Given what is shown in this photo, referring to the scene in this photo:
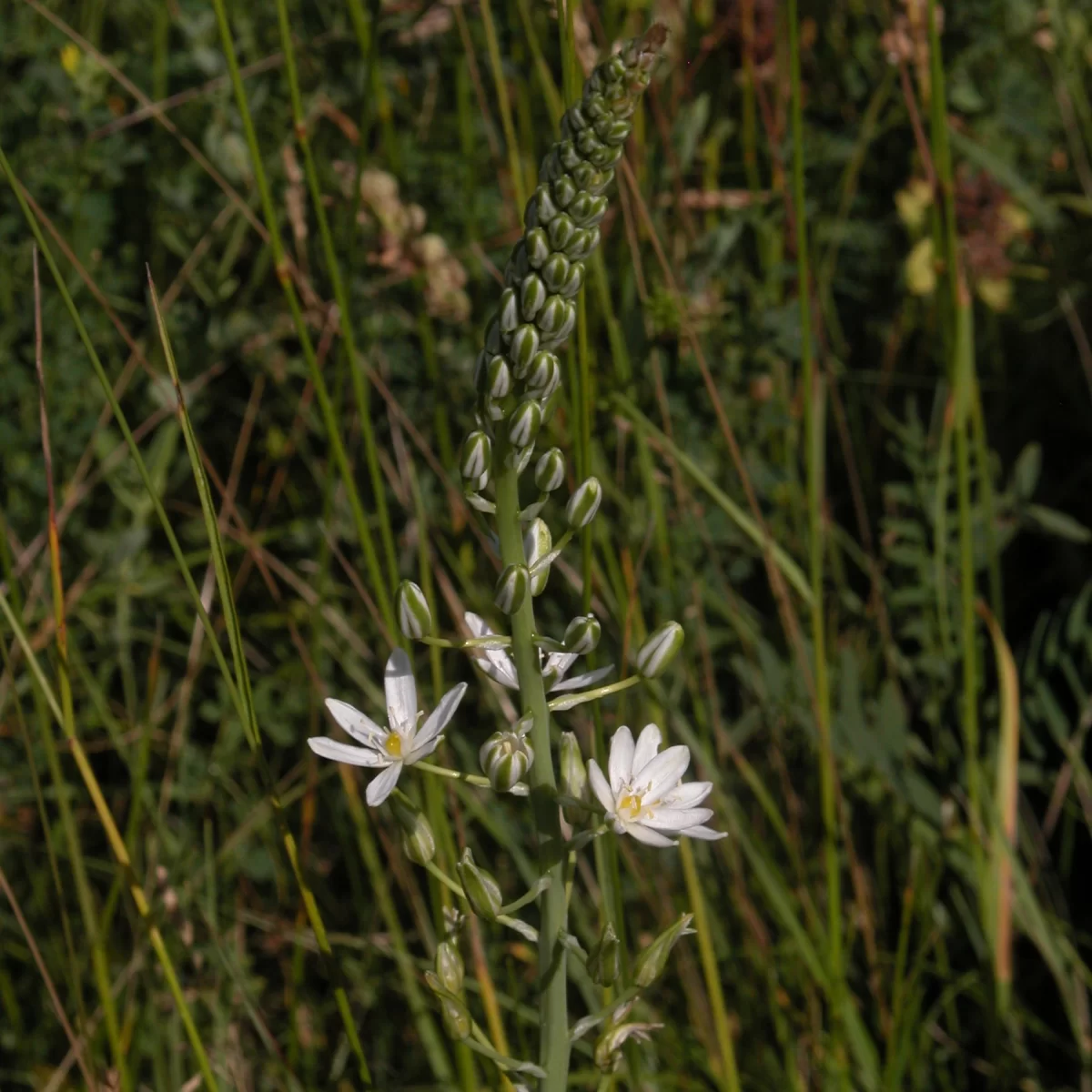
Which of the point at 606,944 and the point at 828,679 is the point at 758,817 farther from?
the point at 606,944

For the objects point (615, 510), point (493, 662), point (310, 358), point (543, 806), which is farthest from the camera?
point (615, 510)

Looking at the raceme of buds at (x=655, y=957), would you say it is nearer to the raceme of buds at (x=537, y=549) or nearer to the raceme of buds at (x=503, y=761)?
the raceme of buds at (x=503, y=761)

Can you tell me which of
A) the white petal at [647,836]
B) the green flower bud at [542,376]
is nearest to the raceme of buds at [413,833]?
the white petal at [647,836]

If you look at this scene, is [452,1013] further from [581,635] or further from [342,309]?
[342,309]

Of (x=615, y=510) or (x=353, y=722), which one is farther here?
(x=615, y=510)

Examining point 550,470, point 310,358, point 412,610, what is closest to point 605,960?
point 412,610

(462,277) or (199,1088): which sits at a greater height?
(462,277)

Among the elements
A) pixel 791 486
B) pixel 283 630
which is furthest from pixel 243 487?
pixel 791 486
